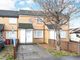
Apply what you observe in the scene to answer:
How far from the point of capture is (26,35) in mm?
36094

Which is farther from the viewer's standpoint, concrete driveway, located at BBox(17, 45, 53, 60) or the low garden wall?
the low garden wall

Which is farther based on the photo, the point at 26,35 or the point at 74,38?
the point at 74,38

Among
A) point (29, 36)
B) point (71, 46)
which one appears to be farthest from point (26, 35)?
point (71, 46)

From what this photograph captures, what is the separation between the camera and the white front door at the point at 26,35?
3581cm

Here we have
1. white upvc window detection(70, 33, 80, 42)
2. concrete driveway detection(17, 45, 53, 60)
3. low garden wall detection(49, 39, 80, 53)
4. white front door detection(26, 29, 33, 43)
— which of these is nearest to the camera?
concrete driveway detection(17, 45, 53, 60)

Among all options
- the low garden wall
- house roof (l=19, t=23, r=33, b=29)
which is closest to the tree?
the low garden wall

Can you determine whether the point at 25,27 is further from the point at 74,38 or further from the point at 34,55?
the point at 34,55

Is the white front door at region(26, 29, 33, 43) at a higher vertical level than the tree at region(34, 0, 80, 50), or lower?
lower

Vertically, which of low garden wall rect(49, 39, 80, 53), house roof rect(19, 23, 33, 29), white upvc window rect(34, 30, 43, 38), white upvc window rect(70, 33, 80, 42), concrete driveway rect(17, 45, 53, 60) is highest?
house roof rect(19, 23, 33, 29)

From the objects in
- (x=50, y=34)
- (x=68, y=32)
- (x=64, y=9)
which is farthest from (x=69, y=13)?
(x=68, y=32)

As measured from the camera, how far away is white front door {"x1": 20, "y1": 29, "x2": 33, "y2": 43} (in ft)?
117

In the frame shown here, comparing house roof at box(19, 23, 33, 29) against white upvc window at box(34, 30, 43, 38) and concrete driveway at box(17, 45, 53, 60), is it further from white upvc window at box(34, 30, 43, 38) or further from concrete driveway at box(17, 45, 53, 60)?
concrete driveway at box(17, 45, 53, 60)

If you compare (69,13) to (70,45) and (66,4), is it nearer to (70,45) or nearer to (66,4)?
(66,4)

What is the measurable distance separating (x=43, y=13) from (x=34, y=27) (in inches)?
589
